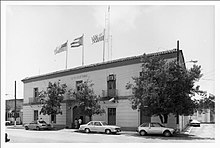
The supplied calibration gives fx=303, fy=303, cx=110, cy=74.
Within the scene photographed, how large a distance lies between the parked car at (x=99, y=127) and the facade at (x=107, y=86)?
996 mm

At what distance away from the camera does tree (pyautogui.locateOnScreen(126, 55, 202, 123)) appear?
14461 mm

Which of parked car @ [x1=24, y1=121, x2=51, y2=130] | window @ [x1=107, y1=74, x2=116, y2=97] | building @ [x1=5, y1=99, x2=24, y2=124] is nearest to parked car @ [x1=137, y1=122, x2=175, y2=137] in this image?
window @ [x1=107, y1=74, x2=116, y2=97]

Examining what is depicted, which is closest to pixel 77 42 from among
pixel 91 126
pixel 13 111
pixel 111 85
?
pixel 111 85

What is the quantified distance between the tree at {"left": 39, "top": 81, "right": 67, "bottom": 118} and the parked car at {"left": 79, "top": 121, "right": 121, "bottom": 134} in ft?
11.5

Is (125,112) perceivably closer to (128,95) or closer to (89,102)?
(128,95)

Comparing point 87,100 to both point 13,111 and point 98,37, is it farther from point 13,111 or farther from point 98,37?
point 13,111

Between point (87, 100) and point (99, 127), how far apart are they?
7.42 ft

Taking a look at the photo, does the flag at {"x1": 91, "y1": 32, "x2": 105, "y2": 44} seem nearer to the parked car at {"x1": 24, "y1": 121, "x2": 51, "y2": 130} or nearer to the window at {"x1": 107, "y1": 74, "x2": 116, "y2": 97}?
the window at {"x1": 107, "y1": 74, "x2": 116, "y2": 97}

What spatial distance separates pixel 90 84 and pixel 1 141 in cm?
802

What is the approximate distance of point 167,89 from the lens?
14.4m
